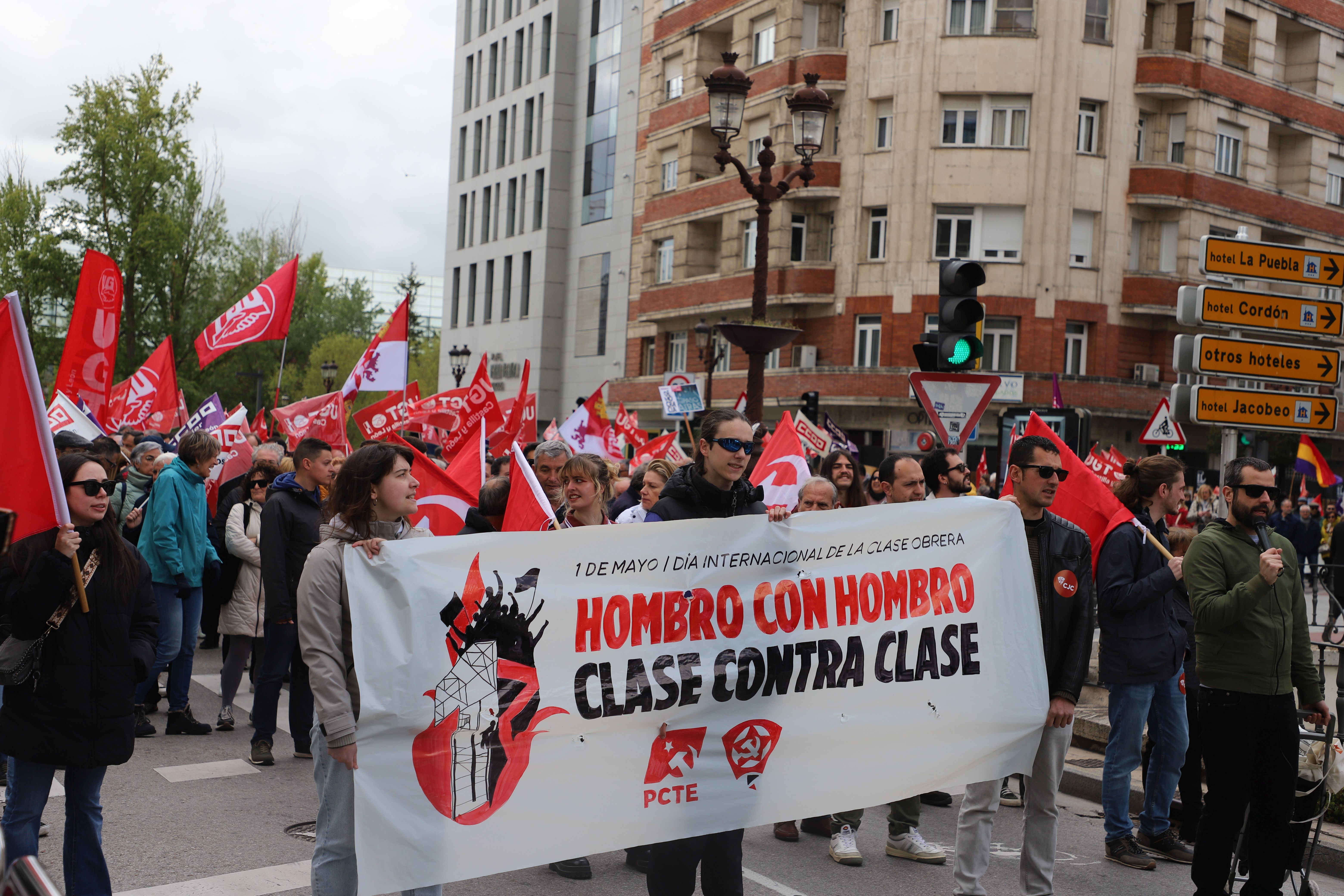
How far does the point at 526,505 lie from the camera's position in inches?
251

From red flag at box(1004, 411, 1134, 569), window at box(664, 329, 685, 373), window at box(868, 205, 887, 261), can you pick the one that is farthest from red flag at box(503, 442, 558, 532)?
window at box(664, 329, 685, 373)

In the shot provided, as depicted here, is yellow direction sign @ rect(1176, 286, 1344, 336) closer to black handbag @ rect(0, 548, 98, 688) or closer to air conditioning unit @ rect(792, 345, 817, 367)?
black handbag @ rect(0, 548, 98, 688)

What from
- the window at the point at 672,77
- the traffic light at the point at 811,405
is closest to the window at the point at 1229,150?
the traffic light at the point at 811,405

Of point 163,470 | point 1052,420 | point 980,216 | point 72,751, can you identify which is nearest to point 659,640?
point 72,751

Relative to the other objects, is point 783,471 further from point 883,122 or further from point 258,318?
point 883,122

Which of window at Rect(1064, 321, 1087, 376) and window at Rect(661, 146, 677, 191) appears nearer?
window at Rect(1064, 321, 1087, 376)

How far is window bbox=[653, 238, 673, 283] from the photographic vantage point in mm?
42375

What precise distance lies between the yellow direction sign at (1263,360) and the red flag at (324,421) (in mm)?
9083

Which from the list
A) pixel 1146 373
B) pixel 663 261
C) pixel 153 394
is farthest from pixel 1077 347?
pixel 153 394

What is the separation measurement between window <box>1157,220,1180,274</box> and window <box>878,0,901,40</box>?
30.7ft

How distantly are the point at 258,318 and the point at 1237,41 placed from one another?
101 feet

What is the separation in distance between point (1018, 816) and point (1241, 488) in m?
2.88

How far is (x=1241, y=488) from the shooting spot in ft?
18.4

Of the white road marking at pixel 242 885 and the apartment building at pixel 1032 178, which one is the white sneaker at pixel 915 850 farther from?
the apartment building at pixel 1032 178
